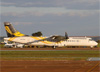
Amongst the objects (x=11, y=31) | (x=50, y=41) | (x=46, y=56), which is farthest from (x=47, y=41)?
(x=46, y=56)

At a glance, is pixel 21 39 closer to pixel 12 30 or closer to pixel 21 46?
pixel 21 46

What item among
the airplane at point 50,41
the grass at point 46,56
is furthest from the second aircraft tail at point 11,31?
the grass at point 46,56

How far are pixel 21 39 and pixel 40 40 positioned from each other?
675cm

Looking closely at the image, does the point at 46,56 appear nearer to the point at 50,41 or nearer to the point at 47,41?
the point at 50,41

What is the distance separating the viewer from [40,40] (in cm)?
8725

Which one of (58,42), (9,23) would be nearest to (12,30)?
(9,23)

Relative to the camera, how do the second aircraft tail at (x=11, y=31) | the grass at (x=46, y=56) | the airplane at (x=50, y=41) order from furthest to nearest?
the second aircraft tail at (x=11, y=31)
the airplane at (x=50, y=41)
the grass at (x=46, y=56)

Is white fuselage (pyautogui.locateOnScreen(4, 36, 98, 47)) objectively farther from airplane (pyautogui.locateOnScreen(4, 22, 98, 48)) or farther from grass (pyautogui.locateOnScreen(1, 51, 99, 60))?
grass (pyautogui.locateOnScreen(1, 51, 99, 60))

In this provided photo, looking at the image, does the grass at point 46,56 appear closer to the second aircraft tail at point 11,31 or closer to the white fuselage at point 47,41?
the white fuselage at point 47,41

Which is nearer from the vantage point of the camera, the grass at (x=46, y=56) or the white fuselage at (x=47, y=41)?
the grass at (x=46, y=56)

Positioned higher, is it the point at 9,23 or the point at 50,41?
the point at 9,23

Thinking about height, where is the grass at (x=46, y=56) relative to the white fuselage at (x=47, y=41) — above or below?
below

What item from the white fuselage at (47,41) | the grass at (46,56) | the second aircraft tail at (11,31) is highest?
the second aircraft tail at (11,31)

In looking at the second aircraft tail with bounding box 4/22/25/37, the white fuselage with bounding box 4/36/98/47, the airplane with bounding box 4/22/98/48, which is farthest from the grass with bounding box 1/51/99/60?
the second aircraft tail with bounding box 4/22/25/37
